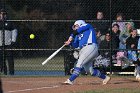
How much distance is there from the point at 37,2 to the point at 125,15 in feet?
10.00

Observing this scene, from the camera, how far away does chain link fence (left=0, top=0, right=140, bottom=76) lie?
53.6 feet

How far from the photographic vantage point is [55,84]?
13.6 metres

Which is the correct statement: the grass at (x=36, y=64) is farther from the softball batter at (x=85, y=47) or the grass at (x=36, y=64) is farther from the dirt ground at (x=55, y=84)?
the softball batter at (x=85, y=47)

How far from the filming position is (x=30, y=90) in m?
12.3

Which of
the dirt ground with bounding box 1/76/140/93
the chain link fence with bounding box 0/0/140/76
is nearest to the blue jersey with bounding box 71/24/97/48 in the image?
the dirt ground with bounding box 1/76/140/93

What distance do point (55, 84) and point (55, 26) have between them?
278 inches

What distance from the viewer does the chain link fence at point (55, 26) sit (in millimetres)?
16344

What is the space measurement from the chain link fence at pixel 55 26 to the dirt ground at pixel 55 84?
126 cm

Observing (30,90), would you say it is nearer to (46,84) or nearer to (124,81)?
(46,84)

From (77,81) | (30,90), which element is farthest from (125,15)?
(30,90)

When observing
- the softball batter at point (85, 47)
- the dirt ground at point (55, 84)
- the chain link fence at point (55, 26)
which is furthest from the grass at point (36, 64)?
the softball batter at point (85, 47)

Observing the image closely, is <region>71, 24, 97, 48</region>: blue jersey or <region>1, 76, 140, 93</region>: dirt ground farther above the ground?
<region>71, 24, 97, 48</region>: blue jersey

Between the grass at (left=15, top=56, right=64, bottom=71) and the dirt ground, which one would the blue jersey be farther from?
the grass at (left=15, top=56, right=64, bottom=71)

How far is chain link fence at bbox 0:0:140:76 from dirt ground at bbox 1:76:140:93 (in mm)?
1260
